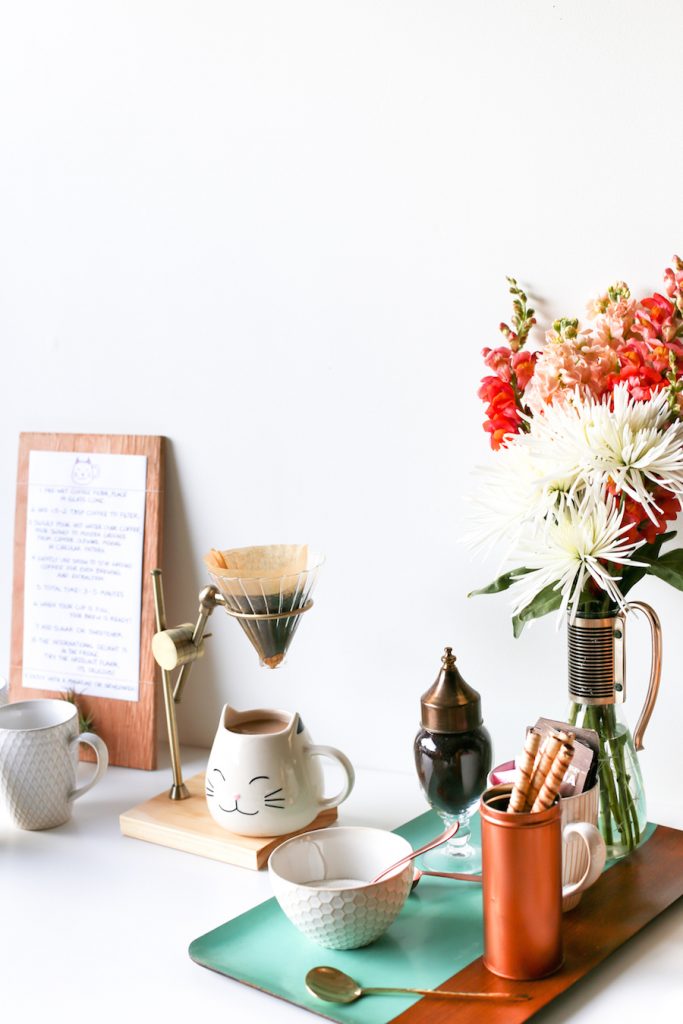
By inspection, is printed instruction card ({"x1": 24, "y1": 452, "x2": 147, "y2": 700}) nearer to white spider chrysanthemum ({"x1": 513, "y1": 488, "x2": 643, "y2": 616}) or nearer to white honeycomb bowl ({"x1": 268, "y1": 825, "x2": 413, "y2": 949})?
white honeycomb bowl ({"x1": 268, "y1": 825, "x2": 413, "y2": 949})

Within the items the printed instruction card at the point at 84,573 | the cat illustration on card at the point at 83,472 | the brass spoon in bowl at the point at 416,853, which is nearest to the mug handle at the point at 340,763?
the brass spoon in bowl at the point at 416,853

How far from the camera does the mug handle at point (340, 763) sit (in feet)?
3.75

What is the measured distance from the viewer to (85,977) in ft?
2.99

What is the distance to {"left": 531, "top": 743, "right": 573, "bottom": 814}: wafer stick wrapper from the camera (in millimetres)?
851

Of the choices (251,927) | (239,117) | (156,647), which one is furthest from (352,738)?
(239,117)

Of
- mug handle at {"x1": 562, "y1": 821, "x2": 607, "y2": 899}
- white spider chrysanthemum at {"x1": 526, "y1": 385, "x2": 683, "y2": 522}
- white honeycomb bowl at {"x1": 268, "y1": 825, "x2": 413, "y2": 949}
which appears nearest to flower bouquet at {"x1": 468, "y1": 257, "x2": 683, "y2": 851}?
white spider chrysanthemum at {"x1": 526, "y1": 385, "x2": 683, "y2": 522}

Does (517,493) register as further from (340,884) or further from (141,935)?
(141,935)

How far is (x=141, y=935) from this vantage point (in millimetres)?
976

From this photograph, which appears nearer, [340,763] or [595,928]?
[595,928]

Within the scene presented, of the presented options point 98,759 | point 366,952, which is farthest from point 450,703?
point 98,759

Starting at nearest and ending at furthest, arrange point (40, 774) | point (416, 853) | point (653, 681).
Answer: point (416, 853)
point (653, 681)
point (40, 774)

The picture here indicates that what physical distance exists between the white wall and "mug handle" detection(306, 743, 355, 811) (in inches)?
6.7

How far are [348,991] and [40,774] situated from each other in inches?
18.9

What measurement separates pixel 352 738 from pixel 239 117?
745mm
